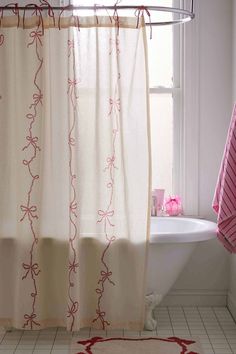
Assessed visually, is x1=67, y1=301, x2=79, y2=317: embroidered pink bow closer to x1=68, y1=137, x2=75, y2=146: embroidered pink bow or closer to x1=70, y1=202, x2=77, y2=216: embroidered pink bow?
x1=70, y1=202, x2=77, y2=216: embroidered pink bow

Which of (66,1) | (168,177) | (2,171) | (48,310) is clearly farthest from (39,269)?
(66,1)

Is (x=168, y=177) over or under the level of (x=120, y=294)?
over

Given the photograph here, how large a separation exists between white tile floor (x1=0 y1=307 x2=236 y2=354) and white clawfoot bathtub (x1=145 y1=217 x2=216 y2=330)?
18 cm

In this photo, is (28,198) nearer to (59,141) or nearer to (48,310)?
(59,141)

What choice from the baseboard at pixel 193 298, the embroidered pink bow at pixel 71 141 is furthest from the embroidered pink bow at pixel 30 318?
the baseboard at pixel 193 298

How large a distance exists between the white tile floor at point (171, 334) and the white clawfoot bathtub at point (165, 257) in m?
0.18

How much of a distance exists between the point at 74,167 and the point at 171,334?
3.75 ft

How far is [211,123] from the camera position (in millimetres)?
4496

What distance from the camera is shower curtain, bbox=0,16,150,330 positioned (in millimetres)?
3637

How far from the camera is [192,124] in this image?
14.8 feet

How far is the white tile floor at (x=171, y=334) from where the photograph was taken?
3.68 m

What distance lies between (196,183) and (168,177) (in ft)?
0.71

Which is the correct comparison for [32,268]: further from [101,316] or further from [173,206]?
[173,206]

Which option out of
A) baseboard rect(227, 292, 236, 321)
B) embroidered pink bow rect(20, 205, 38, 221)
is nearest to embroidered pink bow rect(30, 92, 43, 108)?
embroidered pink bow rect(20, 205, 38, 221)
